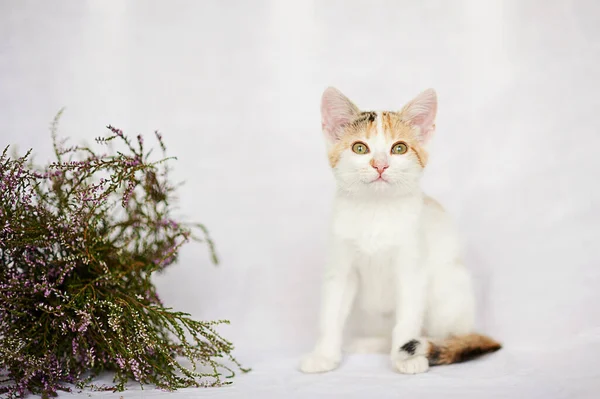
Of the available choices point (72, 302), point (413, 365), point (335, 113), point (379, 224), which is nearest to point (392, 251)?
point (379, 224)

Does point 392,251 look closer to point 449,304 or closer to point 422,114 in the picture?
point 449,304

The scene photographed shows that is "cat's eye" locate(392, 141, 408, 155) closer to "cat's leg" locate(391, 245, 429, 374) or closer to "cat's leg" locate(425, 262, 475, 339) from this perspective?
"cat's leg" locate(391, 245, 429, 374)

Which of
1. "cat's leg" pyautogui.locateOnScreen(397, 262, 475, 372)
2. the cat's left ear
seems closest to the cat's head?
the cat's left ear

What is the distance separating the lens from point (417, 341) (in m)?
2.19

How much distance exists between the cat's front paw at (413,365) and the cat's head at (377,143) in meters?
0.51

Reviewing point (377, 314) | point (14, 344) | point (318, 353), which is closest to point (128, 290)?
point (14, 344)

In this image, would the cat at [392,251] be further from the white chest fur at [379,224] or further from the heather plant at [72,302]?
the heather plant at [72,302]

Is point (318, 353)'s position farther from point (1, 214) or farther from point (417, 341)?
point (1, 214)

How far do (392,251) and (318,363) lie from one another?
1.36 ft

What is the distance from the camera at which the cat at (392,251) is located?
220 centimetres

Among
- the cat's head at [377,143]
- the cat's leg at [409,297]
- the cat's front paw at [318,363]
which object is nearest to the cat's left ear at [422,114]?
the cat's head at [377,143]

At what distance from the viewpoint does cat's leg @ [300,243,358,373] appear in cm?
230

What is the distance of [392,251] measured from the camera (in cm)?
227

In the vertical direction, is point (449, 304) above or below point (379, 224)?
below
